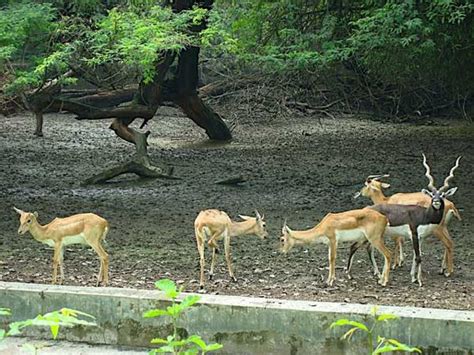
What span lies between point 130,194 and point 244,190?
5.70ft

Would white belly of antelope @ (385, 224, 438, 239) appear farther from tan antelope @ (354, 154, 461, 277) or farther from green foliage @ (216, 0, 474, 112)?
green foliage @ (216, 0, 474, 112)

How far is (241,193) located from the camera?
518 inches

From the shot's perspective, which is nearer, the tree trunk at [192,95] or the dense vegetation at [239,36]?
the dense vegetation at [239,36]

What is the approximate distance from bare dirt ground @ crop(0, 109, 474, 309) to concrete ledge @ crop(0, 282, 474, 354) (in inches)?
72.7

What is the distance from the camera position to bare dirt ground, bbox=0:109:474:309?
8.21 metres

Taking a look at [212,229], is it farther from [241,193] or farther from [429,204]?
[241,193]

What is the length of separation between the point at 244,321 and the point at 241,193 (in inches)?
297

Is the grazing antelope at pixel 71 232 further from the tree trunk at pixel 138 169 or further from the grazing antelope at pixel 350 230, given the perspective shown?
the tree trunk at pixel 138 169

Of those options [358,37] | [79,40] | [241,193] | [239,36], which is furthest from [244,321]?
[239,36]

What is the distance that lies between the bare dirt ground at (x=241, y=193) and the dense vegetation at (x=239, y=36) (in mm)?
1789

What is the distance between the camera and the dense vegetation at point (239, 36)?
1015 centimetres

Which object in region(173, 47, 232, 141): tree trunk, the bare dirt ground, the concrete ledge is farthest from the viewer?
region(173, 47, 232, 141): tree trunk

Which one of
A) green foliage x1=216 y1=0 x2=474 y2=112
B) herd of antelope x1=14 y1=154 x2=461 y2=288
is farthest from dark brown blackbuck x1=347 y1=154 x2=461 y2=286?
green foliage x1=216 y1=0 x2=474 y2=112

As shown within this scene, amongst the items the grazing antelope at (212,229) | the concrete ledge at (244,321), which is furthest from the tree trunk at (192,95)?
the concrete ledge at (244,321)
